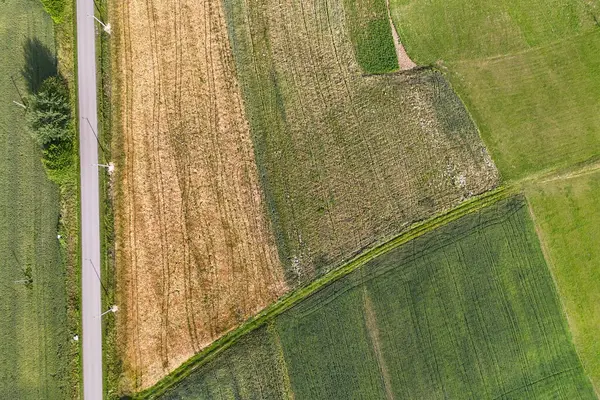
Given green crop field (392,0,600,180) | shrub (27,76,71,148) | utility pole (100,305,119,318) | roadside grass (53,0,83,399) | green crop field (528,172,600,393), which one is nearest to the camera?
shrub (27,76,71,148)

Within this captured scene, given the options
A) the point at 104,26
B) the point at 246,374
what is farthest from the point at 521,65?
the point at 104,26

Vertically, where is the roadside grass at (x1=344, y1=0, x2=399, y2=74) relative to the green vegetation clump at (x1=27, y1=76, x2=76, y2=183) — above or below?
above

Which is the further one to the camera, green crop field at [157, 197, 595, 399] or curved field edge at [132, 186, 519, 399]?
green crop field at [157, 197, 595, 399]

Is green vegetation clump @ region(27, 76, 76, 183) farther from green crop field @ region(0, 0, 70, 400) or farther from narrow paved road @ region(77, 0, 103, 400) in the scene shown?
green crop field @ region(0, 0, 70, 400)

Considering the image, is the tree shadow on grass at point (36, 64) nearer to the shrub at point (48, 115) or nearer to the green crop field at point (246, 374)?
the shrub at point (48, 115)

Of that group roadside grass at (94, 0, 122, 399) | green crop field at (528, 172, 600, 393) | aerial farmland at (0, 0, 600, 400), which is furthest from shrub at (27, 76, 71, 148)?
green crop field at (528, 172, 600, 393)

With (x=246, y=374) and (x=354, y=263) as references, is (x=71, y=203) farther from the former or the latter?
(x=354, y=263)

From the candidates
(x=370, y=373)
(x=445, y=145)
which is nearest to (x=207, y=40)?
(x=445, y=145)
